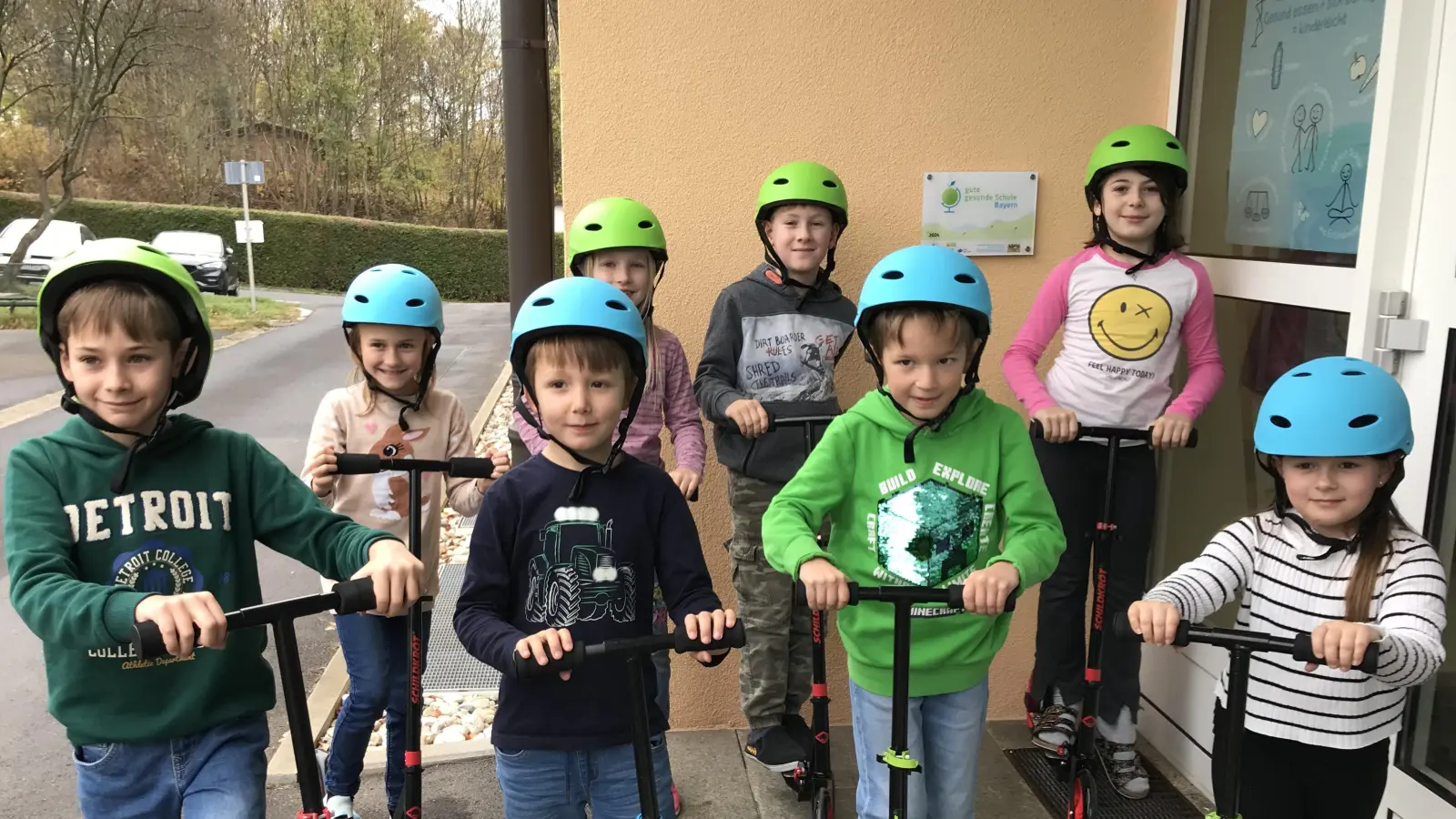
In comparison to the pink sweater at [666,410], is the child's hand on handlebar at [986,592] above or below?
below

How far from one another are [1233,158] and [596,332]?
9.55ft

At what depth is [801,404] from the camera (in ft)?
11.9

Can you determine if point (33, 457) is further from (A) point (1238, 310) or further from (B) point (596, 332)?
(A) point (1238, 310)

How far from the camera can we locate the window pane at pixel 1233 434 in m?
3.46

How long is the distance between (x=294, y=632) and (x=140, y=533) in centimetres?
53

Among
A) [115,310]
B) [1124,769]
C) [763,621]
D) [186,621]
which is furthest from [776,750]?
[115,310]

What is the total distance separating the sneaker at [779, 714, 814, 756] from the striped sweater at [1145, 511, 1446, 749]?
176cm

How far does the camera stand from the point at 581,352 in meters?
2.31

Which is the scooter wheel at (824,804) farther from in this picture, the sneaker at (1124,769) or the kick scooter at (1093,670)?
the sneaker at (1124,769)

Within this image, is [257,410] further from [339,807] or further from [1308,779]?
[1308,779]

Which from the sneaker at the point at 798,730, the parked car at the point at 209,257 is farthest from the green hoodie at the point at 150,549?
the parked car at the point at 209,257

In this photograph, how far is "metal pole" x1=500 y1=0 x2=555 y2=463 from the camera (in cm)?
422

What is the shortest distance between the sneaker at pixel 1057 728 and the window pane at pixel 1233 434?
2.40 ft

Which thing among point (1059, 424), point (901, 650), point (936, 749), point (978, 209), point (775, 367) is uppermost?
point (978, 209)
